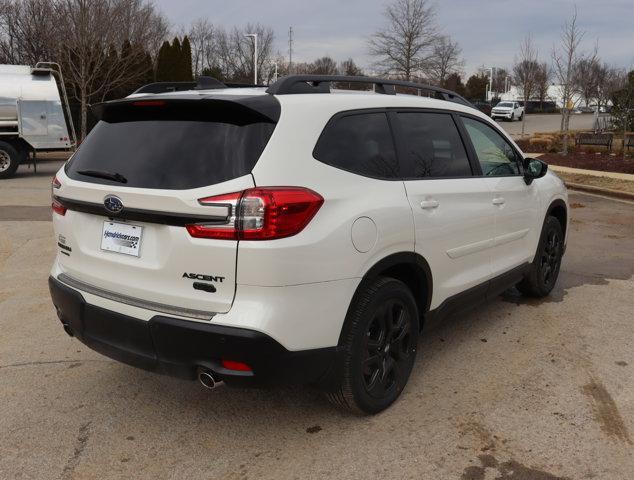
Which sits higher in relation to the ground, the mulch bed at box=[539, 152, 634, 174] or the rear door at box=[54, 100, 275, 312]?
the mulch bed at box=[539, 152, 634, 174]

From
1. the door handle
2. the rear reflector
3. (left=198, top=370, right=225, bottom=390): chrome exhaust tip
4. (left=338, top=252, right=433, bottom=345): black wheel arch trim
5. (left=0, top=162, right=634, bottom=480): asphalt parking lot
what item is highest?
the door handle

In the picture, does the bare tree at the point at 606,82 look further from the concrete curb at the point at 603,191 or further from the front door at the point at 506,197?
the front door at the point at 506,197

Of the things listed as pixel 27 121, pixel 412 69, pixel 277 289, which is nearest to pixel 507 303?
pixel 277 289

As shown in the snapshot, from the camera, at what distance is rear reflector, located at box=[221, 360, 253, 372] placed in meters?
2.67

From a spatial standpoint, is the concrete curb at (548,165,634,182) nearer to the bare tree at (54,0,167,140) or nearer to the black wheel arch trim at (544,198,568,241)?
the black wheel arch trim at (544,198,568,241)

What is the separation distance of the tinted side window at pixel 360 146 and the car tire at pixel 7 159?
14.1 meters

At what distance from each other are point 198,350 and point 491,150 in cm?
280

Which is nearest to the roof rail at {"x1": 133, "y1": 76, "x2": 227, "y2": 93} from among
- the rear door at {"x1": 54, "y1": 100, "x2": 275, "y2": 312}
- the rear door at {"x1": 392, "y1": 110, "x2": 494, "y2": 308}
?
the rear door at {"x1": 54, "y1": 100, "x2": 275, "y2": 312}

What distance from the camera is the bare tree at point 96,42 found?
1992 centimetres

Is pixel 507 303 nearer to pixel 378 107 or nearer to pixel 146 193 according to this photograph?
pixel 378 107

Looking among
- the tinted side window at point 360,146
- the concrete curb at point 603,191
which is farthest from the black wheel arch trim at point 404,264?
the concrete curb at point 603,191

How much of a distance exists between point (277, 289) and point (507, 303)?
11.1ft

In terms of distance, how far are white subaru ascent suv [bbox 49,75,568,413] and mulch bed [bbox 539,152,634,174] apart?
14.2 m

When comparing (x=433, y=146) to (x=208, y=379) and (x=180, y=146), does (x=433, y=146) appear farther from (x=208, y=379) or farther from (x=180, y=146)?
(x=208, y=379)
